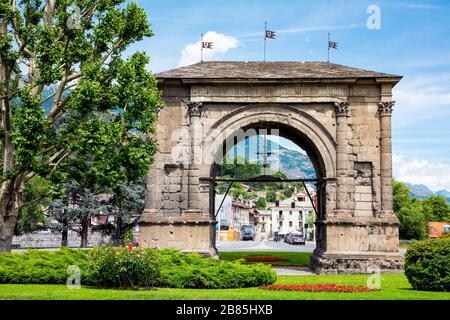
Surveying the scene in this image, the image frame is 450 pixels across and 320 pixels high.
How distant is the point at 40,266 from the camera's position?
56.7 ft

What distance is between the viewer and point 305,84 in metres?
24.6

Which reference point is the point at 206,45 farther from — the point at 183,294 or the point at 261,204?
the point at 261,204

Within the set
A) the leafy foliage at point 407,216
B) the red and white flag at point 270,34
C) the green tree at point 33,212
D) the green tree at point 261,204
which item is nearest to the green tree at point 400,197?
the leafy foliage at point 407,216

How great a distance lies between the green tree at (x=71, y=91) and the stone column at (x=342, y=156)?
8.19 meters

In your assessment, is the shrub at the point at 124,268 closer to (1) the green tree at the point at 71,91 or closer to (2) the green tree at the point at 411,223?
(1) the green tree at the point at 71,91

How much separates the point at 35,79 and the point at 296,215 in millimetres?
127368

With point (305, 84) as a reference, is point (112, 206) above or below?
below

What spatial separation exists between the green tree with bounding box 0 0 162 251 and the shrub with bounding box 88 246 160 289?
4.97 meters

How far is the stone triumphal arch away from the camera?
78.6 ft

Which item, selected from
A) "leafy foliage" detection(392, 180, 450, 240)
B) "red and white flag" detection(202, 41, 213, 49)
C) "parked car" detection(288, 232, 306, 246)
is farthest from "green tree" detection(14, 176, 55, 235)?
"leafy foliage" detection(392, 180, 450, 240)
